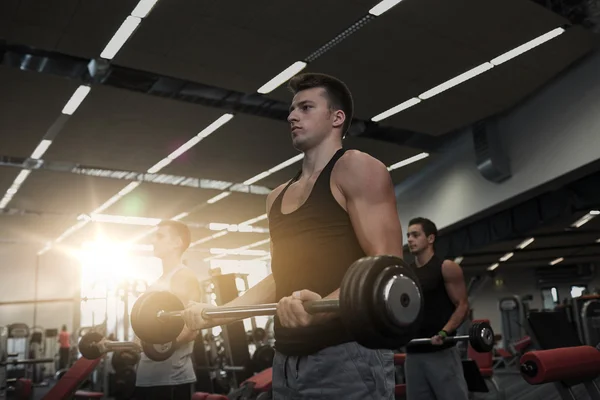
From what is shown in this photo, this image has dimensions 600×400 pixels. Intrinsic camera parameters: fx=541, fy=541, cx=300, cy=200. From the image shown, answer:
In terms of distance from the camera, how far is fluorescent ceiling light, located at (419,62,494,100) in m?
5.07

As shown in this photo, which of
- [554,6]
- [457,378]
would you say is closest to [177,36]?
[554,6]

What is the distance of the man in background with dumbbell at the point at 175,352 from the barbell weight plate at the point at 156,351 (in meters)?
0.04

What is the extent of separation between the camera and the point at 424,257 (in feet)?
8.45

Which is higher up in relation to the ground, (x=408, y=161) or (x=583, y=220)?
(x=408, y=161)

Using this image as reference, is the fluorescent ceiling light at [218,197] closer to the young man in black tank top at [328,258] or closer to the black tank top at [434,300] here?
the black tank top at [434,300]

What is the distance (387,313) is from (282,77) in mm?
4386

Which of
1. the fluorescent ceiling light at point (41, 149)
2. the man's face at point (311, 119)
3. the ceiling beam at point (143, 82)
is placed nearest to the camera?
the man's face at point (311, 119)

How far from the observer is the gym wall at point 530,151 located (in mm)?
5324

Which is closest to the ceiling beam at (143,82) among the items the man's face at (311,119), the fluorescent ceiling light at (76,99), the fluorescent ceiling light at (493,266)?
the fluorescent ceiling light at (76,99)

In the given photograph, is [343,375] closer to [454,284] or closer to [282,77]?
[454,284]

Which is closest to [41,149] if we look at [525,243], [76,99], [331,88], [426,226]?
[76,99]

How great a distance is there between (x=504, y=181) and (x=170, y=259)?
5.26 meters

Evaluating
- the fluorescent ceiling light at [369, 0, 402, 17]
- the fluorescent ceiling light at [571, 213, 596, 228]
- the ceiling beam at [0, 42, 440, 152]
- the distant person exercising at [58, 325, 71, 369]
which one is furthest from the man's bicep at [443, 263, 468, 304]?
the distant person exercising at [58, 325, 71, 369]

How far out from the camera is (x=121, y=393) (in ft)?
20.8
